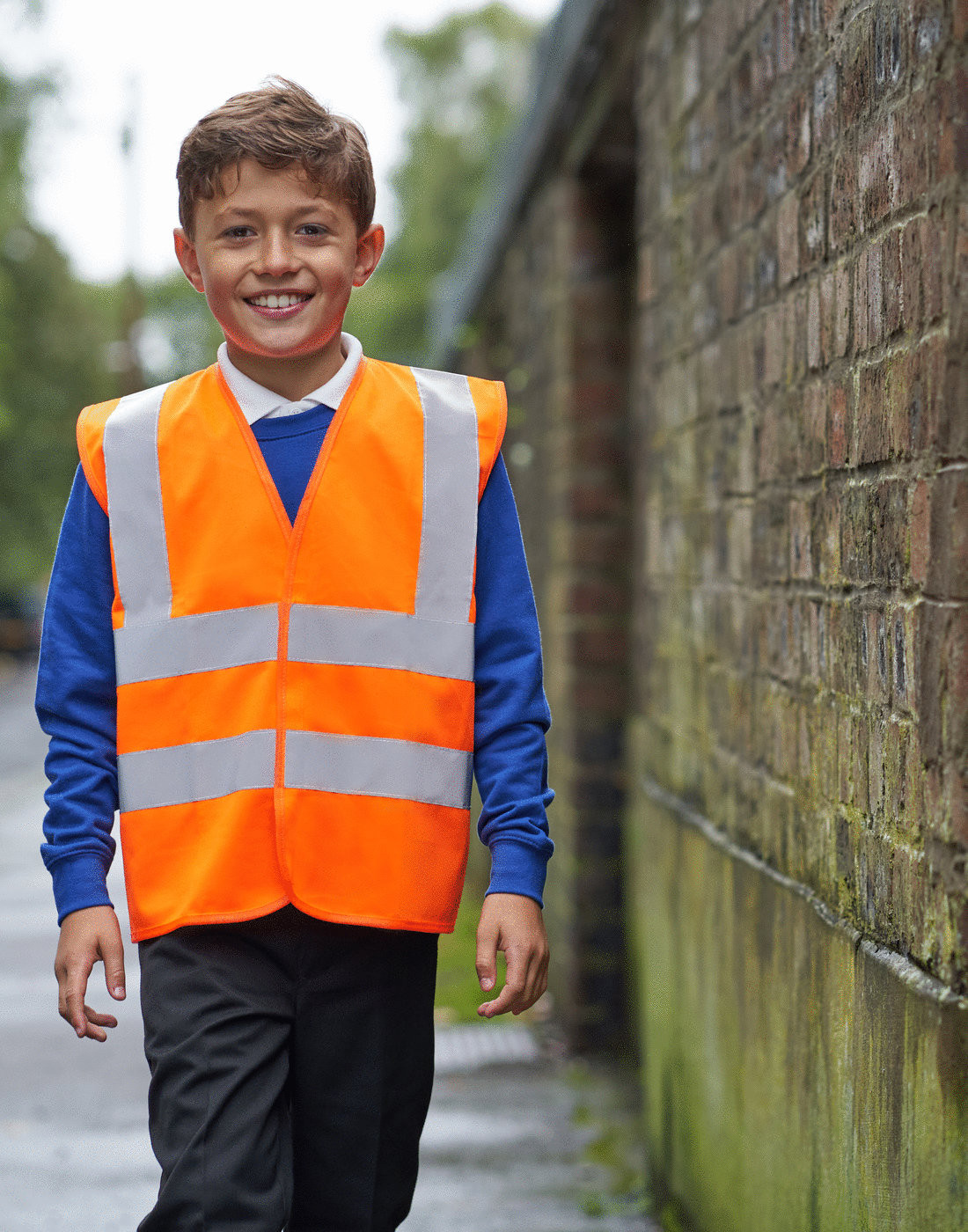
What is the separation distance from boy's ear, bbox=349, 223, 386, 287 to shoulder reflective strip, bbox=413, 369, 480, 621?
8.0 inches

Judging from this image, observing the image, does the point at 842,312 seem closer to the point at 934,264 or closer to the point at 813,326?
the point at 813,326

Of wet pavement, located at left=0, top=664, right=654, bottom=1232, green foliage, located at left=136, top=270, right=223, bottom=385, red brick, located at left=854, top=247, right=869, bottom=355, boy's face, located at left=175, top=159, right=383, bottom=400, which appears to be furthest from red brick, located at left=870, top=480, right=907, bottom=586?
green foliage, located at left=136, top=270, right=223, bottom=385

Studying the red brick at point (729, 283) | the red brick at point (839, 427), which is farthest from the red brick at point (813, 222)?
the red brick at point (729, 283)

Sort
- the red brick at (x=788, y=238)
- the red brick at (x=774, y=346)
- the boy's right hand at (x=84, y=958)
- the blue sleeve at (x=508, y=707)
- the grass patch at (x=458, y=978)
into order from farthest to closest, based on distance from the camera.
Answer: the grass patch at (x=458, y=978) < the red brick at (x=774, y=346) < the red brick at (x=788, y=238) < the blue sleeve at (x=508, y=707) < the boy's right hand at (x=84, y=958)

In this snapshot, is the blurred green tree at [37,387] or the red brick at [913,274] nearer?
the red brick at [913,274]

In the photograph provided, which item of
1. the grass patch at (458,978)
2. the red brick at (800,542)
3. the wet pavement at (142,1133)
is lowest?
the grass patch at (458,978)

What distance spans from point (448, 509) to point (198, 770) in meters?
0.52

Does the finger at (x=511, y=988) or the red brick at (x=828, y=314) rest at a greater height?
the red brick at (x=828, y=314)

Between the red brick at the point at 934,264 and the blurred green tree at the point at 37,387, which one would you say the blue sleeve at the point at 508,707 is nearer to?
the red brick at the point at 934,264

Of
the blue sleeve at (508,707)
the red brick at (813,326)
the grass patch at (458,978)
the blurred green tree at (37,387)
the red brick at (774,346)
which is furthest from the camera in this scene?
the blurred green tree at (37,387)

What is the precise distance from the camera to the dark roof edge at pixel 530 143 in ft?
15.9

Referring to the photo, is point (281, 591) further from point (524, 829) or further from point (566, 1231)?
point (566, 1231)

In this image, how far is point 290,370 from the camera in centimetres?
236

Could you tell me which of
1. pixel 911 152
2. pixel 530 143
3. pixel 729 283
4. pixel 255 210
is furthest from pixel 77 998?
pixel 530 143
